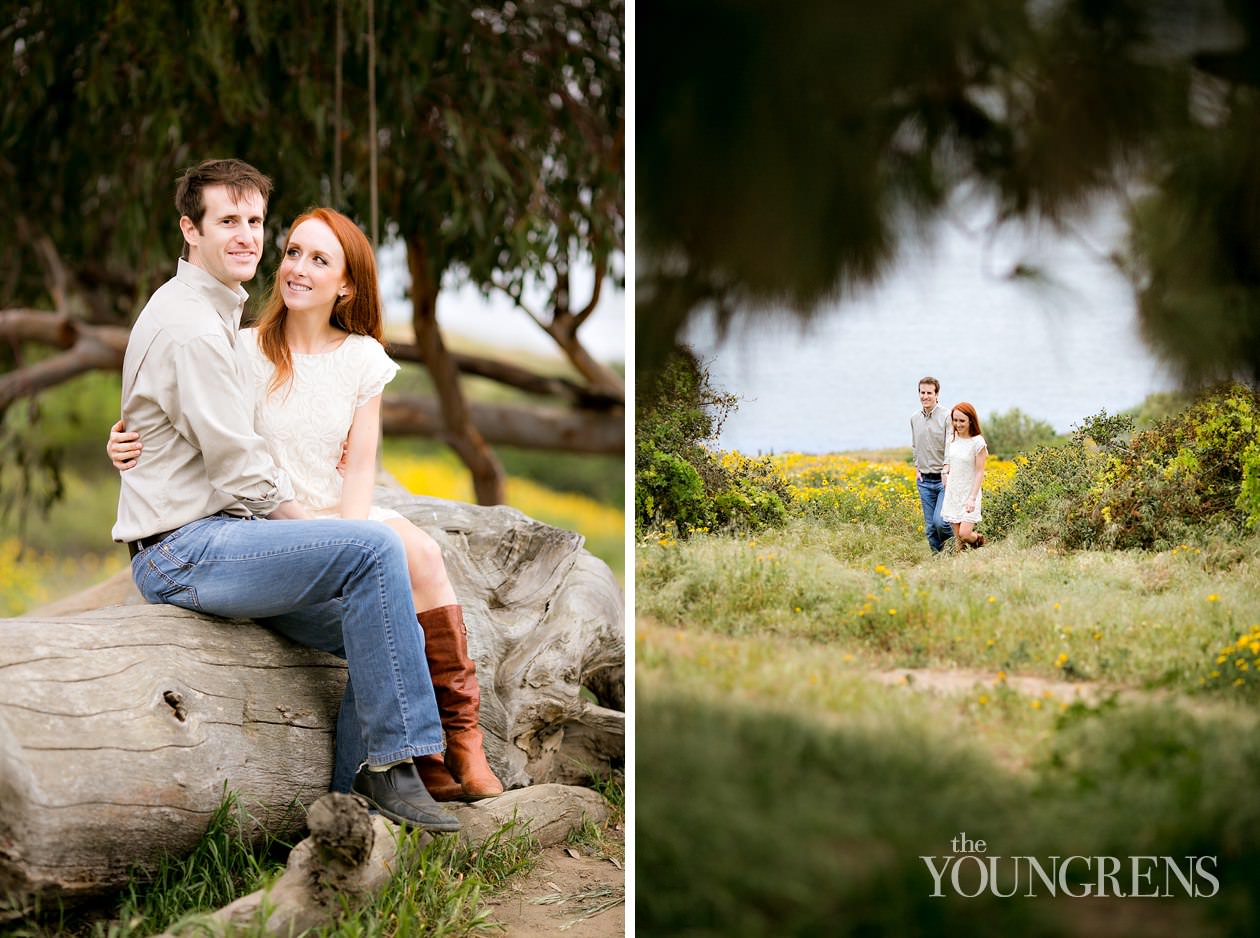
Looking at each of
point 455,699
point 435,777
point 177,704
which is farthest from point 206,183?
point 435,777

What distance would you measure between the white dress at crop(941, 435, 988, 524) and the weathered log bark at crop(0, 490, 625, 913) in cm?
95

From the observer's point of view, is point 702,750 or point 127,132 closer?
point 702,750

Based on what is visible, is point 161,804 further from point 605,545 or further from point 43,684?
point 605,545

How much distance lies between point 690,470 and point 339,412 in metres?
0.62

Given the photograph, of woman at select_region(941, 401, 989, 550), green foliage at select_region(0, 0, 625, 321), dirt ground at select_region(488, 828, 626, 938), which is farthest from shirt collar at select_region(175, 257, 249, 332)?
green foliage at select_region(0, 0, 625, 321)

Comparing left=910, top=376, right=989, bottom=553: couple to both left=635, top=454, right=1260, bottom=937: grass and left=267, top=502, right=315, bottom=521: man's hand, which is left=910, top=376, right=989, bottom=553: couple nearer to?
left=635, top=454, right=1260, bottom=937: grass

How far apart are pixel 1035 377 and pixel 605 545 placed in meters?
9.51

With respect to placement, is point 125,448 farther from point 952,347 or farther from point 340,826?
point 952,347

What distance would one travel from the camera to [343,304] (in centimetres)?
209

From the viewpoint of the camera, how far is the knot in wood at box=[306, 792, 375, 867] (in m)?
1.63

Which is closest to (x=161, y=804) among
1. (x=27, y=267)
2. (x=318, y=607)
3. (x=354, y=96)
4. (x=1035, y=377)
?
(x=318, y=607)

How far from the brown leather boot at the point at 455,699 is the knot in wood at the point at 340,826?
38cm

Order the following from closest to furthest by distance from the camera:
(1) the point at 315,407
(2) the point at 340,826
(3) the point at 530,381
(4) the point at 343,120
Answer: (2) the point at 340,826, (1) the point at 315,407, (4) the point at 343,120, (3) the point at 530,381

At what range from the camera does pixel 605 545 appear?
11.3m
